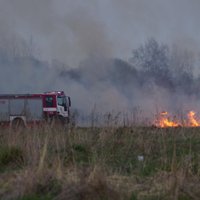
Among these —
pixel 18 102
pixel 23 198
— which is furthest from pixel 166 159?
pixel 18 102

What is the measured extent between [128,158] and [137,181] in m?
2.31

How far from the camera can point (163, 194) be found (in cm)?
657

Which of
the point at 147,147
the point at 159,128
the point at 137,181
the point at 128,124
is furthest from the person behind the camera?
the point at 159,128

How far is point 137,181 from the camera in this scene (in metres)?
7.58

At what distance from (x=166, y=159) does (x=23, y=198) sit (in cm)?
333

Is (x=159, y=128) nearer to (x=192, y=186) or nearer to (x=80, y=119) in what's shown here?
(x=80, y=119)

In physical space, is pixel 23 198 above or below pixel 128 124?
below

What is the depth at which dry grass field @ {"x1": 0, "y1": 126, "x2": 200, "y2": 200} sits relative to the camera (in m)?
6.59

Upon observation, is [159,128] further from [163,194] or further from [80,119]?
[163,194]

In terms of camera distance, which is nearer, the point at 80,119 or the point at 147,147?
the point at 147,147

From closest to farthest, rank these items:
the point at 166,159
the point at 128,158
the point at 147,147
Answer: the point at 166,159
the point at 128,158
the point at 147,147

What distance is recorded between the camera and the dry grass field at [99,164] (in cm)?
659

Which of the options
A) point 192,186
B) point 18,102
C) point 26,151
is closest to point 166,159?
point 192,186

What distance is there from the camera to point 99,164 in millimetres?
8094
